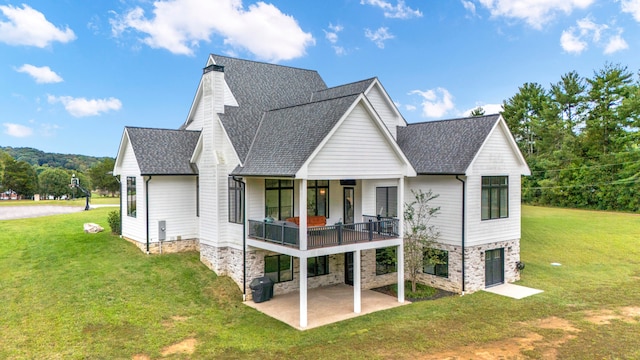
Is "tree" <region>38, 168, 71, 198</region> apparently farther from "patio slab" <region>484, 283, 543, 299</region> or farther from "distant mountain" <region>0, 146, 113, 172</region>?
"patio slab" <region>484, 283, 543, 299</region>

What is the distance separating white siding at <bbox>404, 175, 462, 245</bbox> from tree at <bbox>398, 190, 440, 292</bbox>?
19cm

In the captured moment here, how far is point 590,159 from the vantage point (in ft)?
144

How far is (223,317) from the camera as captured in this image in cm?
1367

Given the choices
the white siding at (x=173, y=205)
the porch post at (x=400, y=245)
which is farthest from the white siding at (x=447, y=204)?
the white siding at (x=173, y=205)

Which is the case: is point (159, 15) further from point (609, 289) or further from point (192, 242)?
point (609, 289)

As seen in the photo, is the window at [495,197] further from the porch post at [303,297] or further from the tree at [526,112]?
the tree at [526,112]

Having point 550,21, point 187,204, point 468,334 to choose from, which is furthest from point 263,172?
point 550,21

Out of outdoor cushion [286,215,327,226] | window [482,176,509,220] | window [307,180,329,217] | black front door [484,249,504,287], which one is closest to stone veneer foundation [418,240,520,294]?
black front door [484,249,504,287]

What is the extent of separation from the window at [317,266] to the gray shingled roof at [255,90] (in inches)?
211

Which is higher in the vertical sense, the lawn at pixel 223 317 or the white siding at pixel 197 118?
the white siding at pixel 197 118

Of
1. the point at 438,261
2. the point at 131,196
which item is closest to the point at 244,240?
the point at 131,196

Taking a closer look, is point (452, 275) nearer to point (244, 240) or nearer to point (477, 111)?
point (244, 240)

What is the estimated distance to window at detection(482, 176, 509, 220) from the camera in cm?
1703

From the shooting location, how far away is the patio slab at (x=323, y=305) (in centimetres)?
1368
